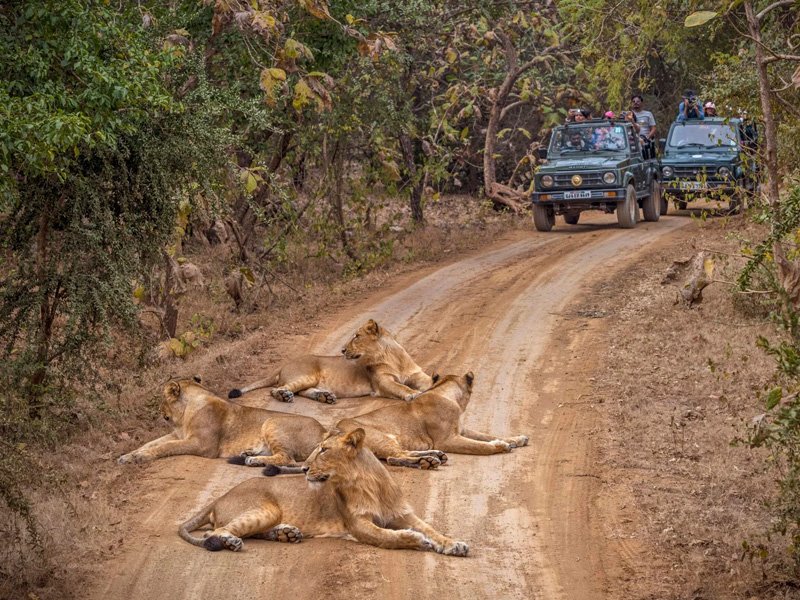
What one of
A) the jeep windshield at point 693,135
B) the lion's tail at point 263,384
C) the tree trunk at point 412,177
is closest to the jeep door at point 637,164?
the jeep windshield at point 693,135

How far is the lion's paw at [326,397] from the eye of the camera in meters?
11.0

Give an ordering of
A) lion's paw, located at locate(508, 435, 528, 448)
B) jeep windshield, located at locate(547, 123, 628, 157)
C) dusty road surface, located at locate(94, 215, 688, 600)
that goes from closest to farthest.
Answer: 1. dusty road surface, located at locate(94, 215, 688, 600)
2. lion's paw, located at locate(508, 435, 528, 448)
3. jeep windshield, located at locate(547, 123, 628, 157)

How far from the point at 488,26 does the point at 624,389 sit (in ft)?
41.0

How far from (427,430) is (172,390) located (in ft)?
6.90

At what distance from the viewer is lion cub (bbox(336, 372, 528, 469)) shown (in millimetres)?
Result: 9133

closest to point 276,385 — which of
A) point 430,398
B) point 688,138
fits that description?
point 430,398

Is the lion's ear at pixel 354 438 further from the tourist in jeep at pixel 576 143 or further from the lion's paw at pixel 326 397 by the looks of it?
the tourist in jeep at pixel 576 143

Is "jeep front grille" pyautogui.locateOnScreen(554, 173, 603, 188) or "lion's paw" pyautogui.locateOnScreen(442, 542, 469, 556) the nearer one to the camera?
"lion's paw" pyautogui.locateOnScreen(442, 542, 469, 556)

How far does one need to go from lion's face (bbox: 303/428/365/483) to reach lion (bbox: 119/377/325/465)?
144cm

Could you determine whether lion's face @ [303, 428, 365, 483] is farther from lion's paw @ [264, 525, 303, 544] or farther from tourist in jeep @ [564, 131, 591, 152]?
tourist in jeep @ [564, 131, 591, 152]

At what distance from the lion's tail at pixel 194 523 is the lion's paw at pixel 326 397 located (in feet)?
11.0

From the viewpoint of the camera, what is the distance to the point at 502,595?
6902 mm

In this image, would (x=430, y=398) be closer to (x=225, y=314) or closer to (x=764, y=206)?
(x=764, y=206)

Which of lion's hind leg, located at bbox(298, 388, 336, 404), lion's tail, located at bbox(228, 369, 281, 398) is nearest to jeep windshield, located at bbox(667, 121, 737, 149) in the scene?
lion's tail, located at bbox(228, 369, 281, 398)
